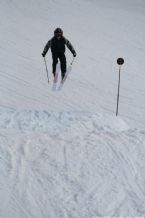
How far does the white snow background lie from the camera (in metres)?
8.44

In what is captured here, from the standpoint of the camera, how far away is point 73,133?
11.0m

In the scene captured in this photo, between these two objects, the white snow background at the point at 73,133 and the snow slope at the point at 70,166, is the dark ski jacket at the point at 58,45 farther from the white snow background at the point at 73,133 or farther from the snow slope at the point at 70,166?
the snow slope at the point at 70,166

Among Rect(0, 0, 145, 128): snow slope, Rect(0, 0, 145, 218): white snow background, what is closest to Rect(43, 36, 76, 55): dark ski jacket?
Rect(0, 0, 145, 218): white snow background

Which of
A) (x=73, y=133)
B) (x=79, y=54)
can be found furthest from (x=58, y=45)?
(x=79, y=54)

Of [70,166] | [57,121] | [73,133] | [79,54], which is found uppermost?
[79,54]

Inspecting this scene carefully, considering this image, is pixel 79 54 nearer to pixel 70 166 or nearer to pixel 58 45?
pixel 58 45

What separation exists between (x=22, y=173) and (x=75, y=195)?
1.35m

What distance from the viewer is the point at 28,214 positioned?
7.99 meters

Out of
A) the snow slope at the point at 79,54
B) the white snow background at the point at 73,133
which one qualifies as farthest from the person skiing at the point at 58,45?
the snow slope at the point at 79,54

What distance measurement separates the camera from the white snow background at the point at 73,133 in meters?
8.44

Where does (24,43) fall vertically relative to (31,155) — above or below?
above

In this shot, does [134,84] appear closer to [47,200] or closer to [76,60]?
[76,60]

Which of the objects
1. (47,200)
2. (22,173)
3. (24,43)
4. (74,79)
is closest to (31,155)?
(22,173)

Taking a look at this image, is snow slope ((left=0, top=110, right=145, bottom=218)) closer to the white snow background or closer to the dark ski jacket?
the white snow background
